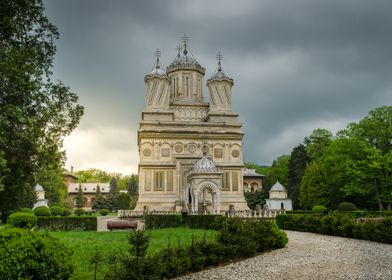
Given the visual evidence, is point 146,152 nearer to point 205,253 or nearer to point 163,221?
point 163,221

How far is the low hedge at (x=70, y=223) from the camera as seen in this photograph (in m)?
21.1

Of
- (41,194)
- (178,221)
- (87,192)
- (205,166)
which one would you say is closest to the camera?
(178,221)

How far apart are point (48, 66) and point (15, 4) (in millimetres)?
2333

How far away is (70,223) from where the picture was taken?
21172 millimetres

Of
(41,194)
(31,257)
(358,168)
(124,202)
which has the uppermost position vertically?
(358,168)

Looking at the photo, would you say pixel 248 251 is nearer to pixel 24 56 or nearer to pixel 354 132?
pixel 24 56

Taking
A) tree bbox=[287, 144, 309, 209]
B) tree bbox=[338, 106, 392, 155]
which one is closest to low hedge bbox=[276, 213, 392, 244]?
tree bbox=[338, 106, 392, 155]

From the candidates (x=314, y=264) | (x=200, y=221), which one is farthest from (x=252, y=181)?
(x=314, y=264)

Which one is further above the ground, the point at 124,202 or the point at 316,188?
the point at 316,188

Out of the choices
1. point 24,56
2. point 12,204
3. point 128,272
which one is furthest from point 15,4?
point 128,272

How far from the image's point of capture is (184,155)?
42.2 m

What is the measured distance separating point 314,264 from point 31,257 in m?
7.39

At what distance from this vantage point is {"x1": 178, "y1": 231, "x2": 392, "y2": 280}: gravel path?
9289mm

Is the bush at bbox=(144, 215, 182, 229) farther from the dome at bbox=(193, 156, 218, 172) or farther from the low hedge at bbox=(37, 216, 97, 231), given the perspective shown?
the dome at bbox=(193, 156, 218, 172)
